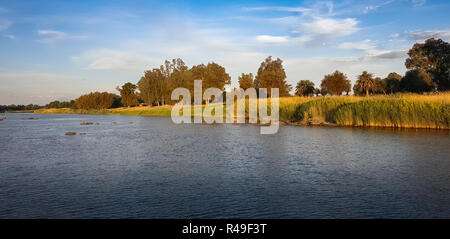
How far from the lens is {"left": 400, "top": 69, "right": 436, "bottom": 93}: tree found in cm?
6481

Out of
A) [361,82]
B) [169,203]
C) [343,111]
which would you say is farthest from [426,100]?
[361,82]

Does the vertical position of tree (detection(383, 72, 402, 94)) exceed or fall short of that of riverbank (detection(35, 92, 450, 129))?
it exceeds it

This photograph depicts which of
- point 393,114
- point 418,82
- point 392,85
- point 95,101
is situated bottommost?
point 393,114

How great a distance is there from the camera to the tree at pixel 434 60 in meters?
68.4

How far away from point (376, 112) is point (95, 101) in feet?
335

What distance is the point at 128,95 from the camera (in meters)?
112

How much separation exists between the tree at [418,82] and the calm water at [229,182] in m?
54.8

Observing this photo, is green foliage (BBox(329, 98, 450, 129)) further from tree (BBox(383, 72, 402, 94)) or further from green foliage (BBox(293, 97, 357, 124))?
tree (BBox(383, 72, 402, 94))

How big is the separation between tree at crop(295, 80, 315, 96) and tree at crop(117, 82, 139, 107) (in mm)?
52329

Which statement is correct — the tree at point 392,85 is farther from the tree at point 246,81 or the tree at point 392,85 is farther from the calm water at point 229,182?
the calm water at point 229,182

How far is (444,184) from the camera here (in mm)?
9898

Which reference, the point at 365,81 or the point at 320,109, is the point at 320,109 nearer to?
the point at 320,109

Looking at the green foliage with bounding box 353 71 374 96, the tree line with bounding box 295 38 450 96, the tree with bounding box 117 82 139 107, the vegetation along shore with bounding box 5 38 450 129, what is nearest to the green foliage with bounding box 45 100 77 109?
the vegetation along shore with bounding box 5 38 450 129

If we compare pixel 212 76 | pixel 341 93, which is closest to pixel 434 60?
pixel 341 93
